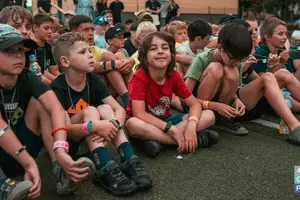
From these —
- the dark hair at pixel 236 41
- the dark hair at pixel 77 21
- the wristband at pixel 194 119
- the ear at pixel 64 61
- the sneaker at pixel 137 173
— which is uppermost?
the dark hair at pixel 77 21

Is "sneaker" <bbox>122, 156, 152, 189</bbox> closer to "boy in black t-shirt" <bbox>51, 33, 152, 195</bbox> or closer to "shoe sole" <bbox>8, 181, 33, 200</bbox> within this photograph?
"boy in black t-shirt" <bbox>51, 33, 152, 195</bbox>

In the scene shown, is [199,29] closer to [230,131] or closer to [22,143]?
Result: [230,131]

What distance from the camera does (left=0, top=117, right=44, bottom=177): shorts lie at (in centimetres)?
216

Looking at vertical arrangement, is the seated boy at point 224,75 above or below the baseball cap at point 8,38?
below

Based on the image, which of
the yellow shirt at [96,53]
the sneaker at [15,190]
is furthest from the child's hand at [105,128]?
the yellow shirt at [96,53]

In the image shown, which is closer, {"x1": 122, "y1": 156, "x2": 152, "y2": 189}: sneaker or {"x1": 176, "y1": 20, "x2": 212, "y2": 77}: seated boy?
{"x1": 122, "y1": 156, "x2": 152, "y2": 189}: sneaker

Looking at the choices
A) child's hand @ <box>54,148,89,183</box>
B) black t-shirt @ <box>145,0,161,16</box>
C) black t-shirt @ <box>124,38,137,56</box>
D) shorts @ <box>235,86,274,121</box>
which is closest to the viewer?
child's hand @ <box>54,148,89,183</box>

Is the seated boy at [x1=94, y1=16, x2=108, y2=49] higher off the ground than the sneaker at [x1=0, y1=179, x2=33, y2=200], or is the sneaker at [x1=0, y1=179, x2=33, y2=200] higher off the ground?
the seated boy at [x1=94, y1=16, x2=108, y2=49]

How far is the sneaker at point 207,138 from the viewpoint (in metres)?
2.94

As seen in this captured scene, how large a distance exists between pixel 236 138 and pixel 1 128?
209cm

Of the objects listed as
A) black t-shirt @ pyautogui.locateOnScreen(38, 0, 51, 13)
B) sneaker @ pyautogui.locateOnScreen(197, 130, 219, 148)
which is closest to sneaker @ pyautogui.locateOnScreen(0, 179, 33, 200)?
sneaker @ pyautogui.locateOnScreen(197, 130, 219, 148)

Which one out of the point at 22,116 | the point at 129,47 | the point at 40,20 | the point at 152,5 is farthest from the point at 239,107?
the point at 152,5

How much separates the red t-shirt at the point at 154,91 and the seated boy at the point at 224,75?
0.99ft

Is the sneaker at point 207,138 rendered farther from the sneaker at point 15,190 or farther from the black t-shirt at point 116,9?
the black t-shirt at point 116,9
